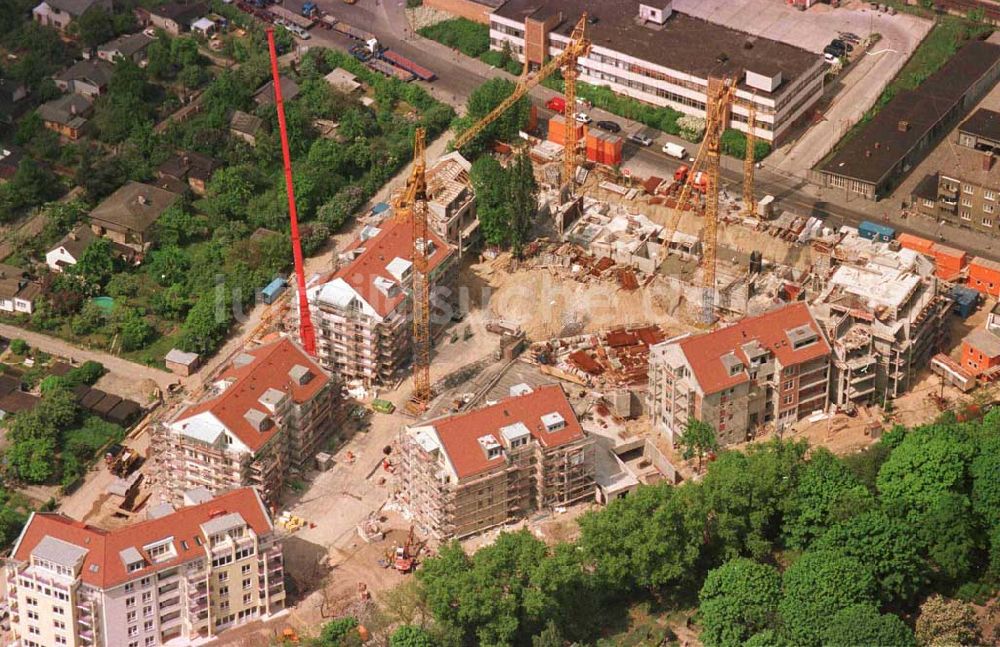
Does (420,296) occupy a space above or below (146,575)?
above

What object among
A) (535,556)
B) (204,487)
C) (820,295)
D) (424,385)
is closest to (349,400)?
(424,385)

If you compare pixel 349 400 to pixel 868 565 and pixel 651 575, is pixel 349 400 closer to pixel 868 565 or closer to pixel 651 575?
pixel 651 575

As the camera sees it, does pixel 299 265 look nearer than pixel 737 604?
No

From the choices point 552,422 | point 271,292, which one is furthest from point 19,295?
point 552,422

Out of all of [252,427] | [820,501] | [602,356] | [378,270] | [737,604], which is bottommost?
[602,356]

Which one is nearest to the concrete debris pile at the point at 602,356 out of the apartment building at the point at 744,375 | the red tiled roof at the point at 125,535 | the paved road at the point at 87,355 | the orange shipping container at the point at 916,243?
the apartment building at the point at 744,375

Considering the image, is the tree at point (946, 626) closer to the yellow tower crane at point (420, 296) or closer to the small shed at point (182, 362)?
the yellow tower crane at point (420, 296)

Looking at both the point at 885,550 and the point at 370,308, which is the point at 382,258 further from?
the point at 885,550
